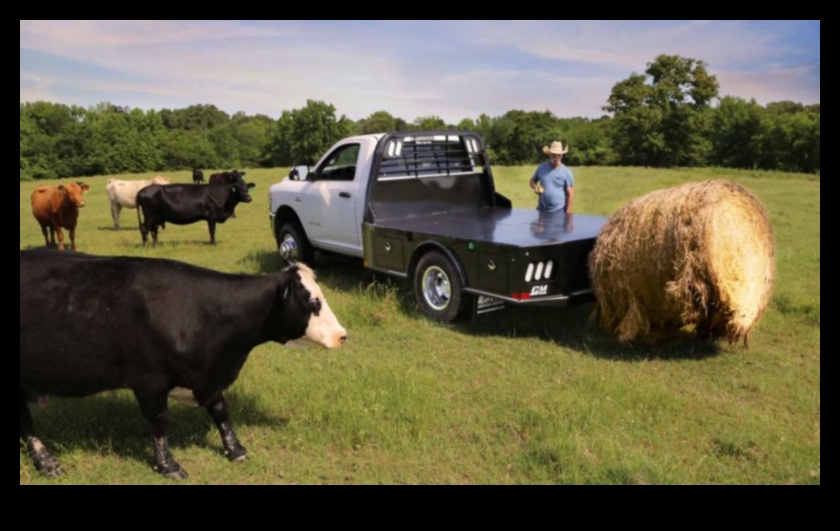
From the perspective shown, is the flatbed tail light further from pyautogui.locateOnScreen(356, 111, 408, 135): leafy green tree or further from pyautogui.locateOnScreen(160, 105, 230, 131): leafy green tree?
pyautogui.locateOnScreen(160, 105, 230, 131): leafy green tree

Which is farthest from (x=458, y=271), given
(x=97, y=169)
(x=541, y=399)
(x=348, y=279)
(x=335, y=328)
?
(x=97, y=169)

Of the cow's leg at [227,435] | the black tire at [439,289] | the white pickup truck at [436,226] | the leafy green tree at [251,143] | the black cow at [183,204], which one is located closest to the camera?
the cow's leg at [227,435]

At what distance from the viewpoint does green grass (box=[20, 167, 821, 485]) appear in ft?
12.4

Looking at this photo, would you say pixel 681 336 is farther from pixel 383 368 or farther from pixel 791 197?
pixel 791 197

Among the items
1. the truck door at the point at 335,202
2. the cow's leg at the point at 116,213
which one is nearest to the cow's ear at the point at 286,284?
the truck door at the point at 335,202

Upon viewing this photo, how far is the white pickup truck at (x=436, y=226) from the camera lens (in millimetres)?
5875

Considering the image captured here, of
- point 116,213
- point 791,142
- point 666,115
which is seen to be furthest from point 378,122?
point 116,213

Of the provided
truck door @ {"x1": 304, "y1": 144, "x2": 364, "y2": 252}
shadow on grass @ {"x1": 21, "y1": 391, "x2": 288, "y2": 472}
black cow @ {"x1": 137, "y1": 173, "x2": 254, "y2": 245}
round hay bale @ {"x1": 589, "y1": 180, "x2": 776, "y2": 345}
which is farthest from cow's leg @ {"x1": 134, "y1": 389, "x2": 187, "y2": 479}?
black cow @ {"x1": 137, "y1": 173, "x2": 254, "y2": 245}

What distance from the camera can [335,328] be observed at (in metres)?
3.81

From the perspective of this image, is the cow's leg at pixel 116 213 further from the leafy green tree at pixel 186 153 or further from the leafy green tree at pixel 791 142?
the leafy green tree at pixel 186 153

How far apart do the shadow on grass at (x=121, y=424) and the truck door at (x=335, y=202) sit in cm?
388

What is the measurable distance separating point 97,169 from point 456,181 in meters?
Result: 62.3

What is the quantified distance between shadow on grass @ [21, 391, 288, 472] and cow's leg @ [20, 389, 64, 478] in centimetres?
20

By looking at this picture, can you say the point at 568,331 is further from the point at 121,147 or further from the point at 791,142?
the point at 121,147
